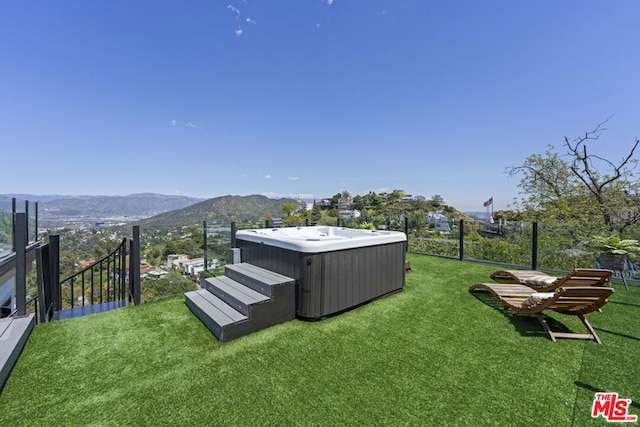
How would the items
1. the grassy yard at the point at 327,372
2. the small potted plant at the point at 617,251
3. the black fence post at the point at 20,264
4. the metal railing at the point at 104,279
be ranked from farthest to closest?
the small potted plant at the point at 617,251 → the metal railing at the point at 104,279 → the black fence post at the point at 20,264 → the grassy yard at the point at 327,372

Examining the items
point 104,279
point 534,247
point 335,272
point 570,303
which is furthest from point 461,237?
point 104,279

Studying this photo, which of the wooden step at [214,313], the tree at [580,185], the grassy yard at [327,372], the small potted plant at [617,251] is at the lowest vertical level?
the grassy yard at [327,372]

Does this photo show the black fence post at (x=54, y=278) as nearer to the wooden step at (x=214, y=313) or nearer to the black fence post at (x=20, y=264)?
the black fence post at (x=20, y=264)

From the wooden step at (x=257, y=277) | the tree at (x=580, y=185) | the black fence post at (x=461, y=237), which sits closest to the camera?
the wooden step at (x=257, y=277)

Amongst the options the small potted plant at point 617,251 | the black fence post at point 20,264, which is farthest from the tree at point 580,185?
the black fence post at point 20,264

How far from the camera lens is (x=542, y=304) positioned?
2.74 meters

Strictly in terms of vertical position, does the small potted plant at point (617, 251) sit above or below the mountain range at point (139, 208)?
below

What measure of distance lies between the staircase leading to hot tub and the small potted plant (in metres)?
5.62

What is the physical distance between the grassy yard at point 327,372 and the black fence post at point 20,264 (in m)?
0.33

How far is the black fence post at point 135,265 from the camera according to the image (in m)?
3.57

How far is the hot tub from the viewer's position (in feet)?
10.2

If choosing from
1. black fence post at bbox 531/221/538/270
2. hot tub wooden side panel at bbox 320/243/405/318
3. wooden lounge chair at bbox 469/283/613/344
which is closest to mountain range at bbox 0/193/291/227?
hot tub wooden side panel at bbox 320/243/405/318

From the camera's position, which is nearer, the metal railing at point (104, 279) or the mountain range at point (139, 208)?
the metal railing at point (104, 279)

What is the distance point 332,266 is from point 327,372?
1.31 metres
